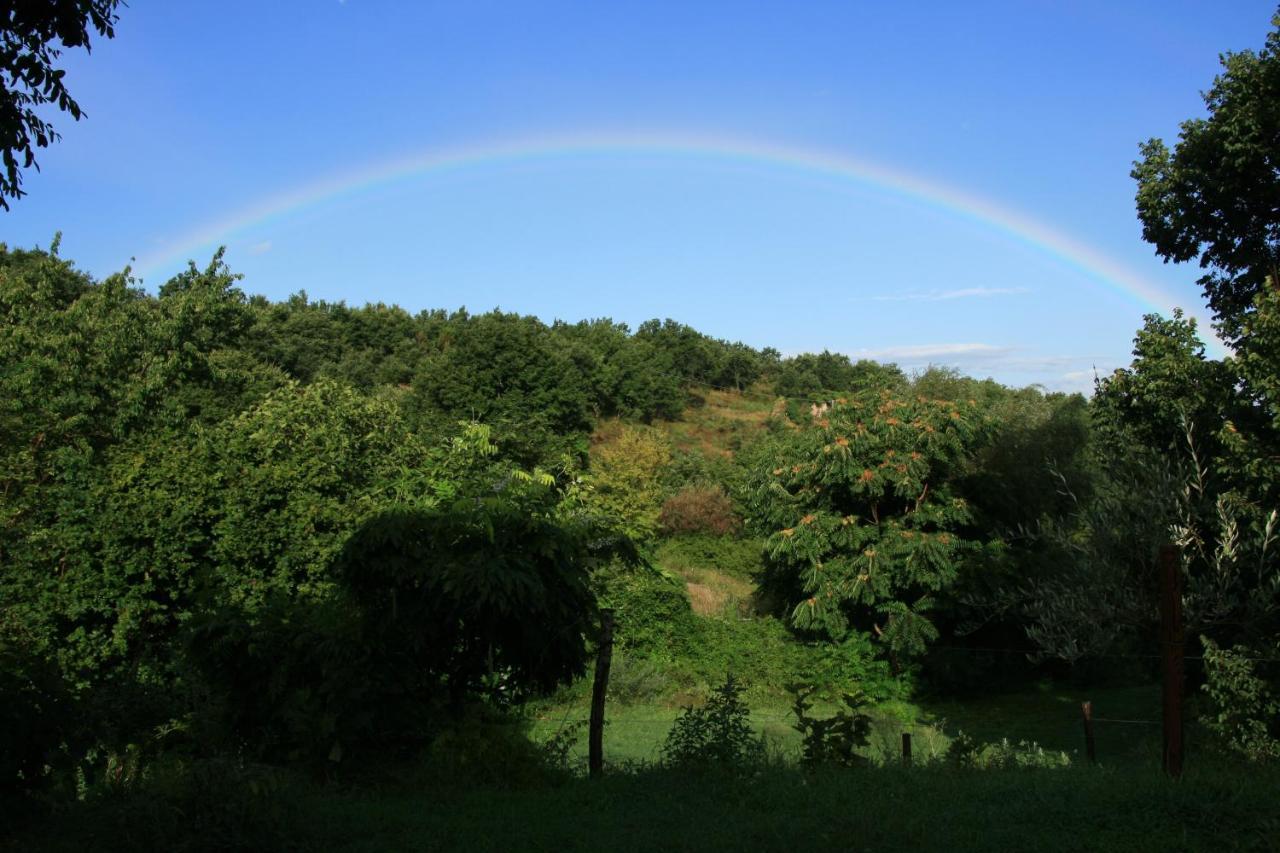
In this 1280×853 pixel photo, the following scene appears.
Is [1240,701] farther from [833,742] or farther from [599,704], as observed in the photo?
[599,704]

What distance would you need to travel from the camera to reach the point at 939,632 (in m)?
24.0

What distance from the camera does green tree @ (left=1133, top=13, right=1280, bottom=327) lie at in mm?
13312

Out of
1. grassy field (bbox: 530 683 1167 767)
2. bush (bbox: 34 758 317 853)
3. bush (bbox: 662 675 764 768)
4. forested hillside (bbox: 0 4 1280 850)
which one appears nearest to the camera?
bush (bbox: 34 758 317 853)

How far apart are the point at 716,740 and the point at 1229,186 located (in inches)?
474

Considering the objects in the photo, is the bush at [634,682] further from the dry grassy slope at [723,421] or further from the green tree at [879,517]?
the dry grassy slope at [723,421]

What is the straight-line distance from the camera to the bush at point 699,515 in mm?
40781

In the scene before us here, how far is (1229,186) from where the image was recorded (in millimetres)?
14008

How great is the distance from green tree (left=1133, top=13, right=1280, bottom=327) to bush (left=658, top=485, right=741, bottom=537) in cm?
2674

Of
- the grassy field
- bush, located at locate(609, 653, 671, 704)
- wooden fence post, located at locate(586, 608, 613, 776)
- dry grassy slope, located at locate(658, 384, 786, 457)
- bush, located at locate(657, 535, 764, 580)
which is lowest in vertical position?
the grassy field

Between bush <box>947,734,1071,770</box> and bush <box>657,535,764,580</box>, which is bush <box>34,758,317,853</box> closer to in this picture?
bush <box>947,734,1071,770</box>

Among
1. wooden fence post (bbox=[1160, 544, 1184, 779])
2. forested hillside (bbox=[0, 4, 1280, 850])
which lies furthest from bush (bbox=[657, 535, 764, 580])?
wooden fence post (bbox=[1160, 544, 1184, 779])

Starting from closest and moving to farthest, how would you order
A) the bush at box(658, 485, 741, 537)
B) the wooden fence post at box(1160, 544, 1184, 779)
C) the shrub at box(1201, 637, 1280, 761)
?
the wooden fence post at box(1160, 544, 1184, 779), the shrub at box(1201, 637, 1280, 761), the bush at box(658, 485, 741, 537)

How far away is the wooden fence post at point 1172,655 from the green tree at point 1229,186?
7.52m

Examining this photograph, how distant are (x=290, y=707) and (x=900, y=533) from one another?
18113 mm
